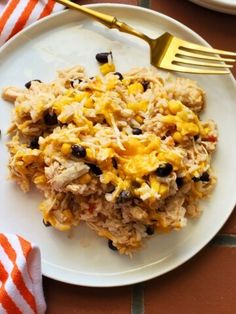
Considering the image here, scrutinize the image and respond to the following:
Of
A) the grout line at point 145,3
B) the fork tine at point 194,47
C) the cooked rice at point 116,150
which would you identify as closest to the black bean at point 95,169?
the cooked rice at point 116,150

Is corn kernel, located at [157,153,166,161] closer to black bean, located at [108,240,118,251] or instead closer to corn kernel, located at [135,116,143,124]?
corn kernel, located at [135,116,143,124]

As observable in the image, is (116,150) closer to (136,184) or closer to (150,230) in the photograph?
(136,184)

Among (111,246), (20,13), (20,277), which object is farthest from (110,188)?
(20,13)

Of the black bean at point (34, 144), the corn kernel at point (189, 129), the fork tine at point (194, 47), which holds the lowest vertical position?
the black bean at point (34, 144)

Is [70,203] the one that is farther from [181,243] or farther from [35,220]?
[181,243]

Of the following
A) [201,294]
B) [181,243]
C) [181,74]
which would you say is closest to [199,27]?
[181,74]

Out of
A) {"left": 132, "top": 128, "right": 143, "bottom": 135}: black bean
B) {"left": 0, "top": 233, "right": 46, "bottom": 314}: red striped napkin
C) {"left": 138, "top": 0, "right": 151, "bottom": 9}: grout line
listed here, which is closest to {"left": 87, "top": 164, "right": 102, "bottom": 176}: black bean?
{"left": 132, "top": 128, "right": 143, "bottom": 135}: black bean

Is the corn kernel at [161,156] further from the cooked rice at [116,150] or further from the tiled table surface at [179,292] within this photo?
the tiled table surface at [179,292]
